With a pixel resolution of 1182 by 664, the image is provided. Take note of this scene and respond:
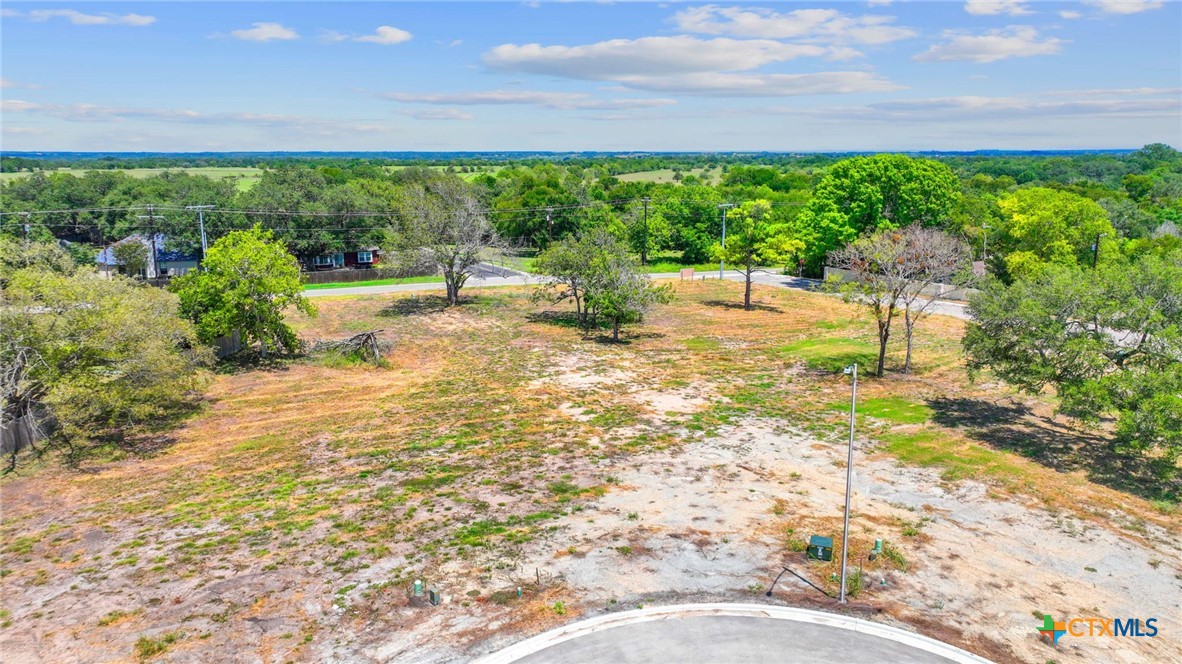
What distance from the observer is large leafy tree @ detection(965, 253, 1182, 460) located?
20719mm

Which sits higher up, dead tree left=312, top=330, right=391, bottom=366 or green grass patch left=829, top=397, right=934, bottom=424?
dead tree left=312, top=330, right=391, bottom=366

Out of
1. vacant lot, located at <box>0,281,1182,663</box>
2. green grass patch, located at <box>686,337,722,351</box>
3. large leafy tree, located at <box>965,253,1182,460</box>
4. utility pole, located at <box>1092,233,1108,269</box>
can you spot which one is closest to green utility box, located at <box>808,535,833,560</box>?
vacant lot, located at <box>0,281,1182,663</box>

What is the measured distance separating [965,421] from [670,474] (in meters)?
13.9

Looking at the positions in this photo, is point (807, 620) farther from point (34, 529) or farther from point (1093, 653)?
point (34, 529)

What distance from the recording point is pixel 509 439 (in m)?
26.5

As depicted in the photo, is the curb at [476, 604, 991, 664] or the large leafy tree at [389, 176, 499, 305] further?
the large leafy tree at [389, 176, 499, 305]

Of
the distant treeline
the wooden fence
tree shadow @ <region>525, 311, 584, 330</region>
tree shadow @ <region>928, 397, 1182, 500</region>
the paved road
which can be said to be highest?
the distant treeline

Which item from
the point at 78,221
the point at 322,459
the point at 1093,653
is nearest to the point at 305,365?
the point at 322,459

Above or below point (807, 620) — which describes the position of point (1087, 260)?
above

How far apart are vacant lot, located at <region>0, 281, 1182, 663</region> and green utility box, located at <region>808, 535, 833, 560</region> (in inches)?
9.5

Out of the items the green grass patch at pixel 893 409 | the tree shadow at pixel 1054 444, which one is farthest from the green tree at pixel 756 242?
the tree shadow at pixel 1054 444

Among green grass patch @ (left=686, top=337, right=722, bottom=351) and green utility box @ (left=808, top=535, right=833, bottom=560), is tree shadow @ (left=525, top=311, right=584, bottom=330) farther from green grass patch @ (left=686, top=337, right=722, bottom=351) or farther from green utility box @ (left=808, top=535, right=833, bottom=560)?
green utility box @ (left=808, top=535, right=833, bottom=560)

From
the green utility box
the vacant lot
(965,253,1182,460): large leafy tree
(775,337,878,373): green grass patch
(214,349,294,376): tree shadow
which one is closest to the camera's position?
the vacant lot

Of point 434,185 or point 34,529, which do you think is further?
point 434,185
